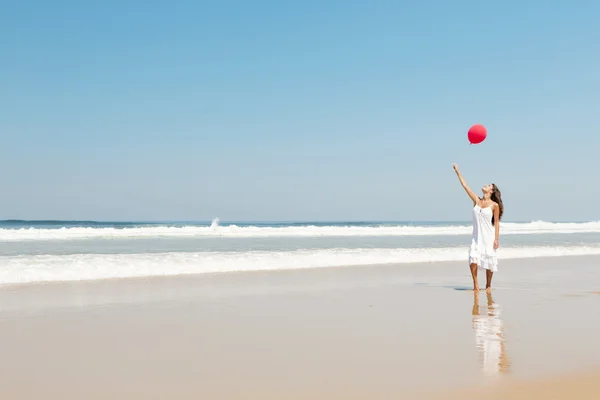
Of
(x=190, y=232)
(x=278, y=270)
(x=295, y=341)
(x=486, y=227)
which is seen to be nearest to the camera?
(x=295, y=341)

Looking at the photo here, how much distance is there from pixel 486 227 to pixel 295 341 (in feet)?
16.5

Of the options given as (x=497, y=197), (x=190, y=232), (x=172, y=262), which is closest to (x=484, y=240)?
(x=497, y=197)

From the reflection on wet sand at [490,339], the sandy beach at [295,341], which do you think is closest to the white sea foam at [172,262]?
the sandy beach at [295,341]

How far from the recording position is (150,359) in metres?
4.48

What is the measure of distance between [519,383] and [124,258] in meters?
10.2

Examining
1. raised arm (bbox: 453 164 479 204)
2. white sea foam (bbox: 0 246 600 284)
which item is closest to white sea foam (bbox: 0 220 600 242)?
white sea foam (bbox: 0 246 600 284)

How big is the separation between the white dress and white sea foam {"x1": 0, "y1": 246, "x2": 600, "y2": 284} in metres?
4.76

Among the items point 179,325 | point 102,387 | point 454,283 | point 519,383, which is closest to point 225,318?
point 179,325

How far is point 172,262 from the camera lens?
482 inches

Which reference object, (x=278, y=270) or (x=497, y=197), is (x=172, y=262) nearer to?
(x=278, y=270)

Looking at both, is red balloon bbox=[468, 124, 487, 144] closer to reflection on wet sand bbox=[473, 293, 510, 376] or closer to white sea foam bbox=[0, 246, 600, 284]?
reflection on wet sand bbox=[473, 293, 510, 376]

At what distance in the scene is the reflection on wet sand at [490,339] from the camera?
4270mm

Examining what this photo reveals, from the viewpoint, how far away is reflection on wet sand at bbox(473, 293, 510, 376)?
4270 mm

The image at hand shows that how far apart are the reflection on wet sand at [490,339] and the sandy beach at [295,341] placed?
0.02 m
